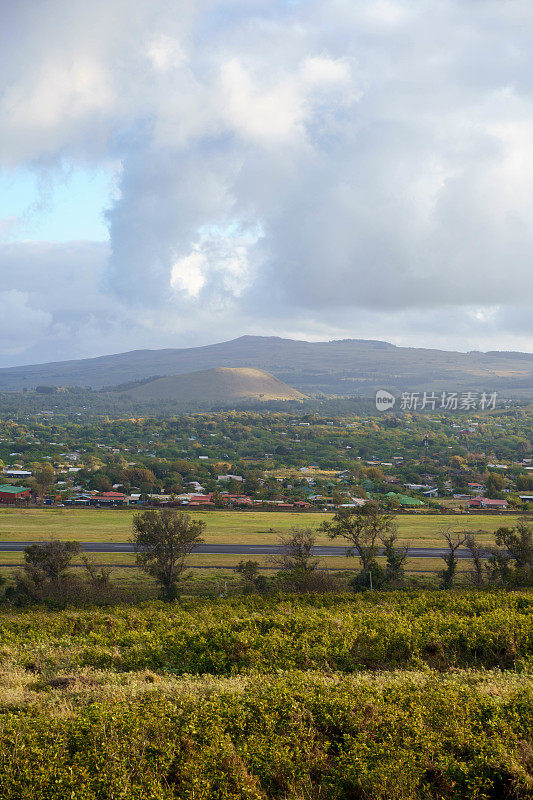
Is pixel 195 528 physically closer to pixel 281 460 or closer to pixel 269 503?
pixel 269 503

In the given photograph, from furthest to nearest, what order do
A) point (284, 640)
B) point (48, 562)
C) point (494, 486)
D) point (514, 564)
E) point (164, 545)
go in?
point (494, 486), point (514, 564), point (164, 545), point (48, 562), point (284, 640)

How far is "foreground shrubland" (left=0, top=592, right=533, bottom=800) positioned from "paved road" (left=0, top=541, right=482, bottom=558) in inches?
1060

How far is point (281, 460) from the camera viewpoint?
118 meters

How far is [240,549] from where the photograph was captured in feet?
147

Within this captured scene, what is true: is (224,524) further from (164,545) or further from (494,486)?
(494,486)

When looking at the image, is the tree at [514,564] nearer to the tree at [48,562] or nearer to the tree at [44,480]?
the tree at [48,562]

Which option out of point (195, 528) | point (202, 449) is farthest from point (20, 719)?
point (202, 449)

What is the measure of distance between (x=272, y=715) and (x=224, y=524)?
1858 inches

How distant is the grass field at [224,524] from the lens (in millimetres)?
49219

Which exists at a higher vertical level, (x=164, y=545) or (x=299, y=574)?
(x=164, y=545)

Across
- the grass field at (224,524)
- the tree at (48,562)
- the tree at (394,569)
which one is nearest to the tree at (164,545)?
the tree at (48,562)

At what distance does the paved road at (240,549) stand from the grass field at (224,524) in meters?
1.66

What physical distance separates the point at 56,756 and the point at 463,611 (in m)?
16.3

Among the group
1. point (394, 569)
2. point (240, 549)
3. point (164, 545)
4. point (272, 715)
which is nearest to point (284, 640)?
point (272, 715)
